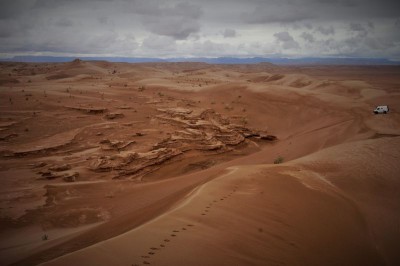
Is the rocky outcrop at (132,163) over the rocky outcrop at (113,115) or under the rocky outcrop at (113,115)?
under

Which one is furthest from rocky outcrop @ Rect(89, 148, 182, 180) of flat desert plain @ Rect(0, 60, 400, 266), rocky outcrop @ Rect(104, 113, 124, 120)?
rocky outcrop @ Rect(104, 113, 124, 120)

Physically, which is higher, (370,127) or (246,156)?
(370,127)

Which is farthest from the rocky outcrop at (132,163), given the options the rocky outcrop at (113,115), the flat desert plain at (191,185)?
the rocky outcrop at (113,115)

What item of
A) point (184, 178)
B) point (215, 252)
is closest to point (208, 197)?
point (215, 252)

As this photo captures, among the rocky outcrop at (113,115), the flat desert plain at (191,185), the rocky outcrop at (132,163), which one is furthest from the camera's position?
the rocky outcrop at (113,115)

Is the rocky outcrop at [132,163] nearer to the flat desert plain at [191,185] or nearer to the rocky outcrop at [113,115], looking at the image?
the flat desert plain at [191,185]

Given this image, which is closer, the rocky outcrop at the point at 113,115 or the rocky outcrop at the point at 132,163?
the rocky outcrop at the point at 132,163

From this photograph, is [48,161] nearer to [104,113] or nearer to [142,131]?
[142,131]

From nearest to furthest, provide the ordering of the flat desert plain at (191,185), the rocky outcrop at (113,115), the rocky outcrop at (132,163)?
1. the flat desert plain at (191,185)
2. the rocky outcrop at (132,163)
3. the rocky outcrop at (113,115)

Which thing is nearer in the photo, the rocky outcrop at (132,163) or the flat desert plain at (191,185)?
Result: the flat desert plain at (191,185)
